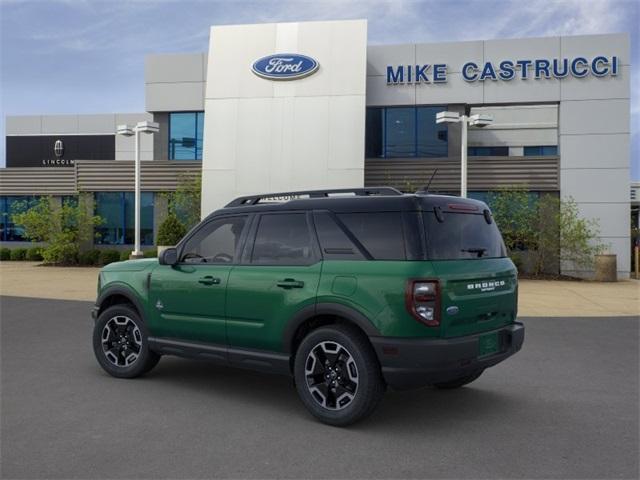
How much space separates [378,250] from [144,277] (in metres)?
2.74

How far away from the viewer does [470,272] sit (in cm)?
470

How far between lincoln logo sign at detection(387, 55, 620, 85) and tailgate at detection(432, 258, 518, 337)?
1904cm

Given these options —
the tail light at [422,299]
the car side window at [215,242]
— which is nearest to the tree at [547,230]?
the car side window at [215,242]

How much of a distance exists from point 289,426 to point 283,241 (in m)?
1.58

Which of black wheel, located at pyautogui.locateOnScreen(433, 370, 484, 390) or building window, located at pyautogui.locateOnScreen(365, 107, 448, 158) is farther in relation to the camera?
building window, located at pyautogui.locateOnScreen(365, 107, 448, 158)

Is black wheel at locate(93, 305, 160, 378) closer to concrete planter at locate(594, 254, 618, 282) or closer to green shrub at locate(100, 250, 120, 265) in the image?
concrete planter at locate(594, 254, 618, 282)

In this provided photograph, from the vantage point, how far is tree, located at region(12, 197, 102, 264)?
24500 mm

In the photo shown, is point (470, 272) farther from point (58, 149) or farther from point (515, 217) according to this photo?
point (58, 149)

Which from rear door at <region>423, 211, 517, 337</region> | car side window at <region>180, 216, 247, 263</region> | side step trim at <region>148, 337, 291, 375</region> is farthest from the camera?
car side window at <region>180, 216, 247, 263</region>

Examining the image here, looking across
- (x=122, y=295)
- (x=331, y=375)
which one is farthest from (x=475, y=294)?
(x=122, y=295)

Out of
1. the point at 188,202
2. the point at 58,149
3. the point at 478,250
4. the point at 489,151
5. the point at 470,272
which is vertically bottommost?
the point at 470,272

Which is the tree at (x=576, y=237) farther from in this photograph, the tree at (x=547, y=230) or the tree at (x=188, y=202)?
the tree at (x=188, y=202)

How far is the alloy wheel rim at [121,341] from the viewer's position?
20.6 feet

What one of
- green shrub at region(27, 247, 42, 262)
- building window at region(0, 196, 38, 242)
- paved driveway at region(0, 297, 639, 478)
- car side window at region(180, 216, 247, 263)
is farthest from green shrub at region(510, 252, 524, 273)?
building window at region(0, 196, 38, 242)
